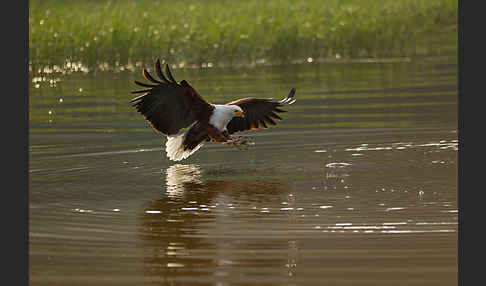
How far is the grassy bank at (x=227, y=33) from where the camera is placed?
25.0 metres

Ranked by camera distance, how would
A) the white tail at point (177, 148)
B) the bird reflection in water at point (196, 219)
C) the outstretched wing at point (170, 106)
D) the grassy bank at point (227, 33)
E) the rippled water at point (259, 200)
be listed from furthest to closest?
1. the grassy bank at point (227, 33)
2. the white tail at point (177, 148)
3. the outstretched wing at point (170, 106)
4. the bird reflection in water at point (196, 219)
5. the rippled water at point (259, 200)

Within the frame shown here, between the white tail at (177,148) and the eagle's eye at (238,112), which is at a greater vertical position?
the eagle's eye at (238,112)

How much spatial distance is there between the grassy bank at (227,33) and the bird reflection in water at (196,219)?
1316 cm

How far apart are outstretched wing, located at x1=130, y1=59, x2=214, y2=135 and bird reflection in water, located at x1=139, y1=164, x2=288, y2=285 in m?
0.54

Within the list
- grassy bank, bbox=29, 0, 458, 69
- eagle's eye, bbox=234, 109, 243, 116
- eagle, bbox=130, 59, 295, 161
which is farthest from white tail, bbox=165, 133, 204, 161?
grassy bank, bbox=29, 0, 458, 69

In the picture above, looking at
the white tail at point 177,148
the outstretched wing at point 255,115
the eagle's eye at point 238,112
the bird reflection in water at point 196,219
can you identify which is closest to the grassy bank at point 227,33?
the outstretched wing at point 255,115

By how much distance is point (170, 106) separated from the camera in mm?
11383

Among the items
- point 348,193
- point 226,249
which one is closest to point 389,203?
point 348,193

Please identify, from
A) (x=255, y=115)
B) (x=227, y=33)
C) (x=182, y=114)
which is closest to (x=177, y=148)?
(x=182, y=114)

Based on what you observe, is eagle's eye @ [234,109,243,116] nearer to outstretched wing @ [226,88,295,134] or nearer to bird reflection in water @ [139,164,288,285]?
bird reflection in water @ [139,164,288,285]

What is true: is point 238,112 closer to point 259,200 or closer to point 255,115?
point 255,115

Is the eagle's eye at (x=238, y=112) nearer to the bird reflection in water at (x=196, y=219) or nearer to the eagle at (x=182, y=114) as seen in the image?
the eagle at (x=182, y=114)

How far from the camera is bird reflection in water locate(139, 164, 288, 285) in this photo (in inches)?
298

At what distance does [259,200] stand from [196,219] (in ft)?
3.10
